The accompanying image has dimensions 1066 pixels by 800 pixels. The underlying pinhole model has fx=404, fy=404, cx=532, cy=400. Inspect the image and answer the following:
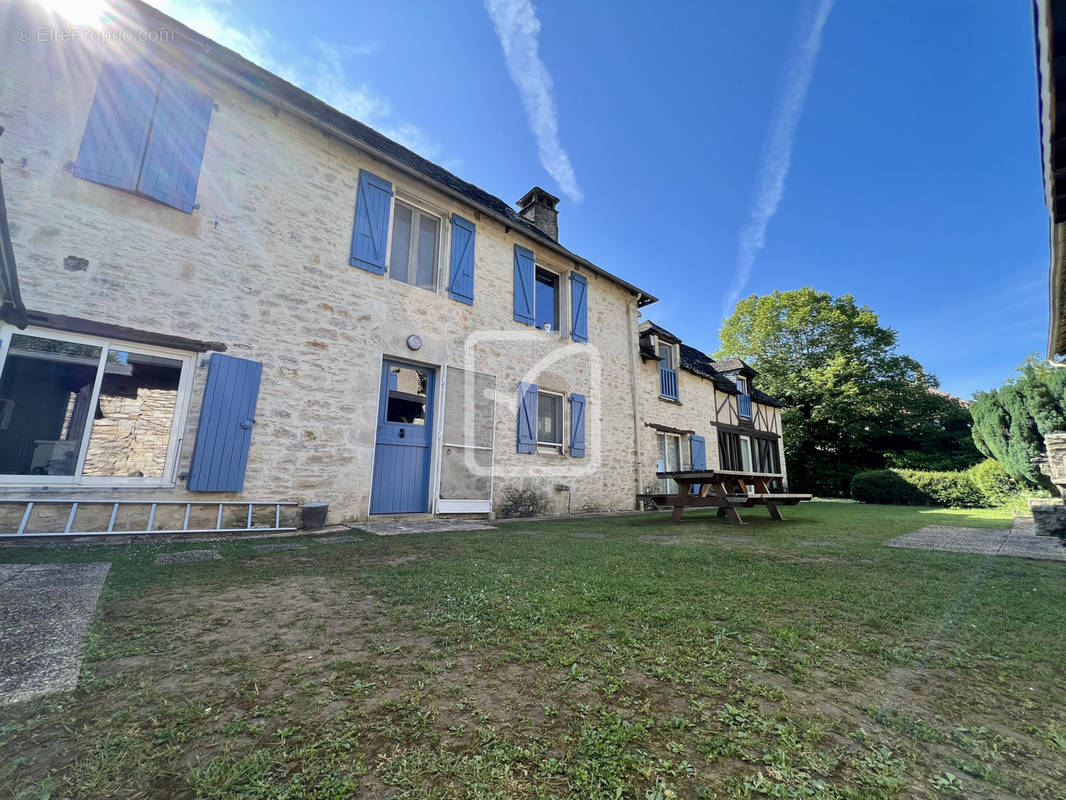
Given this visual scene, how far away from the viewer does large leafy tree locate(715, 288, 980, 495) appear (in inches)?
755

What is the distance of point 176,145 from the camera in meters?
4.77

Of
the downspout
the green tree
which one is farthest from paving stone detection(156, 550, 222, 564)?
the green tree

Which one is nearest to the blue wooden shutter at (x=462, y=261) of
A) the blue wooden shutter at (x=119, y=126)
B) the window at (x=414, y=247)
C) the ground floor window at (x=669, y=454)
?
the window at (x=414, y=247)

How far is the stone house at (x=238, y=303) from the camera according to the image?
4.02 m

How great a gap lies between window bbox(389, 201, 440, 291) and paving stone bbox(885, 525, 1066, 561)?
23.2 ft

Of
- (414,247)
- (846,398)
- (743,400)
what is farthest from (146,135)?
(846,398)

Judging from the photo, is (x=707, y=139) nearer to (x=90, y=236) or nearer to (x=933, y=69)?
(x=933, y=69)

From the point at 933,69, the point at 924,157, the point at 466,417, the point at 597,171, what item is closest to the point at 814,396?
the point at 924,157

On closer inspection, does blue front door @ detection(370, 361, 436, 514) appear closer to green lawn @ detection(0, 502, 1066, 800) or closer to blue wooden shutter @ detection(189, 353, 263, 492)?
blue wooden shutter @ detection(189, 353, 263, 492)

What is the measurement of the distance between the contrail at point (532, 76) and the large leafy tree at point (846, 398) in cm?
1449

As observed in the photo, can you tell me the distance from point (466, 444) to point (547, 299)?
13.5ft

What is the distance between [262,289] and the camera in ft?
16.9

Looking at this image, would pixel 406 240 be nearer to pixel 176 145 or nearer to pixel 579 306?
pixel 176 145

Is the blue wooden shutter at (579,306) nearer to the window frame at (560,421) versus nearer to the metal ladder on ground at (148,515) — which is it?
the window frame at (560,421)
